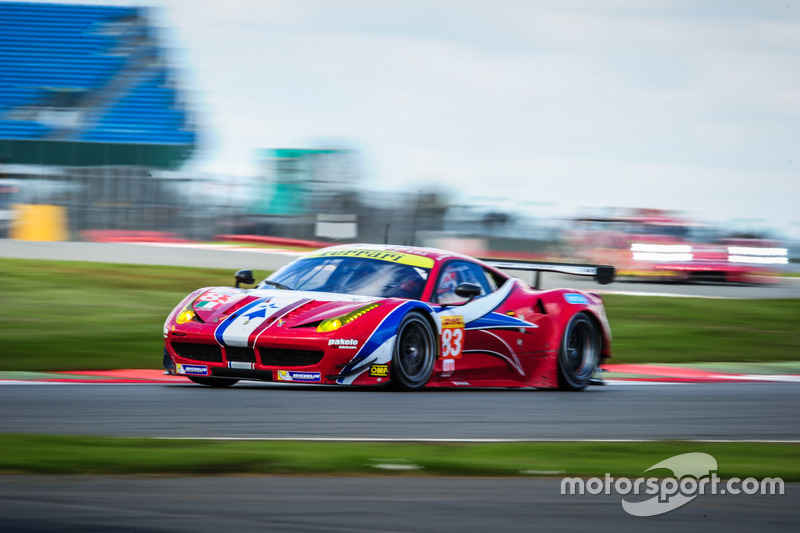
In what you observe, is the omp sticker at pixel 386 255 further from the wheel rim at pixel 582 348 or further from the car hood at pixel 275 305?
the wheel rim at pixel 582 348

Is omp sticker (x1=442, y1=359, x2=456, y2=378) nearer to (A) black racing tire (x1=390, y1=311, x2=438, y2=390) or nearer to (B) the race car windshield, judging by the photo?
(A) black racing tire (x1=390, y1=311, x2=438, y2=390)

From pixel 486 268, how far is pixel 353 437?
426 centimetres

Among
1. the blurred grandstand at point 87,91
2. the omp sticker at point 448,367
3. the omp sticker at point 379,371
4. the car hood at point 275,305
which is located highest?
the blurred grandstand at point 87,91

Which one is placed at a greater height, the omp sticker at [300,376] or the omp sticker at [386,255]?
the omp sticker at [386,255]

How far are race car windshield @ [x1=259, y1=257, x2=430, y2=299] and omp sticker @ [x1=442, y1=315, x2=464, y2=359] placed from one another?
11.6 inches

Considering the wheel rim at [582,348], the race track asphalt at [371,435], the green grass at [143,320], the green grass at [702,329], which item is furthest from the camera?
the green grass at [702,329]

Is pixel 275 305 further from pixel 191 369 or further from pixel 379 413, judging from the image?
pixel 379 413

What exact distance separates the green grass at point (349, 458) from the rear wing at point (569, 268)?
399 cm

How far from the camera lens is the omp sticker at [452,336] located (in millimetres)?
8547

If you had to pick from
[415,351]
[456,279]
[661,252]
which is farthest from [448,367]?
[661,252]

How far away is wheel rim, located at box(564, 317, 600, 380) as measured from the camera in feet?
32.3

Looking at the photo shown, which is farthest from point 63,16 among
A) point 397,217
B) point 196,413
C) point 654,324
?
point 196,413

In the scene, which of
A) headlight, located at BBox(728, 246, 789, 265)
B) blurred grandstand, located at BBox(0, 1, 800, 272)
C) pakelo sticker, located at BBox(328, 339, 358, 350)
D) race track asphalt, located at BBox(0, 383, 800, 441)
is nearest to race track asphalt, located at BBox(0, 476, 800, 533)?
race track asphalt, located at BBox(0, 383, 800, 441)

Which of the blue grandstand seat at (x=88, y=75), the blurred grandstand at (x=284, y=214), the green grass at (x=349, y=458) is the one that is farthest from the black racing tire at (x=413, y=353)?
the blue grandstand seat at (x=88, y=75)
